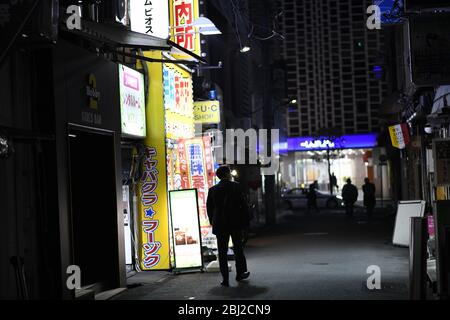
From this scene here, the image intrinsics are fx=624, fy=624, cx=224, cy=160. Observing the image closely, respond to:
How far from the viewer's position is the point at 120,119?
12234mm

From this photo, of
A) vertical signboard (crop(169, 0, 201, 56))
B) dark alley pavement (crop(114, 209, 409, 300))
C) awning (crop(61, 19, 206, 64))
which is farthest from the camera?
vertical signboard (crop(169, 0, 201, 56))

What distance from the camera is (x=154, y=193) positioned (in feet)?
46.7

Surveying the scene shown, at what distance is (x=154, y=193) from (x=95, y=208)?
2.65 m

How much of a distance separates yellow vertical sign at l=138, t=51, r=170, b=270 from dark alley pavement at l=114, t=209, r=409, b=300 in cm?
52

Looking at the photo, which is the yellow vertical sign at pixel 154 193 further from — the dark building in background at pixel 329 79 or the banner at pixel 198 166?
the dark building in background at pixel 329 79

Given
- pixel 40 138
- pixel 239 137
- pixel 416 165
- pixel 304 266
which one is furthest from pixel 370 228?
pixel 40 138

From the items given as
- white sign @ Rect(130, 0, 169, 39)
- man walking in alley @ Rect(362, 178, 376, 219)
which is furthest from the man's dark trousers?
man walking in alley @ Rect(362, 178, 376, 219)

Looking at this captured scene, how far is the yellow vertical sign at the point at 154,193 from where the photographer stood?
14.1m

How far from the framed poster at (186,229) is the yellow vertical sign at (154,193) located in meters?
0.78

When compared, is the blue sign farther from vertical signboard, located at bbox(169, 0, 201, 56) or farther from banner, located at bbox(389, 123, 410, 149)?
vertical signboard, located at bbox(169, 0, 201, 56)

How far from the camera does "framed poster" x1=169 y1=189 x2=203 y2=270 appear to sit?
1335 centimetres

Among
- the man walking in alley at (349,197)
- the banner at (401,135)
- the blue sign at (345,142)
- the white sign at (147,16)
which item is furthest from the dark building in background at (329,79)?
the white sign at (147,16)

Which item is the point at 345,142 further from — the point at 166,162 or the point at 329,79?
the point at 329,79

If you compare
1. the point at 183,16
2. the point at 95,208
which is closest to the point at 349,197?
the point at 183,16
